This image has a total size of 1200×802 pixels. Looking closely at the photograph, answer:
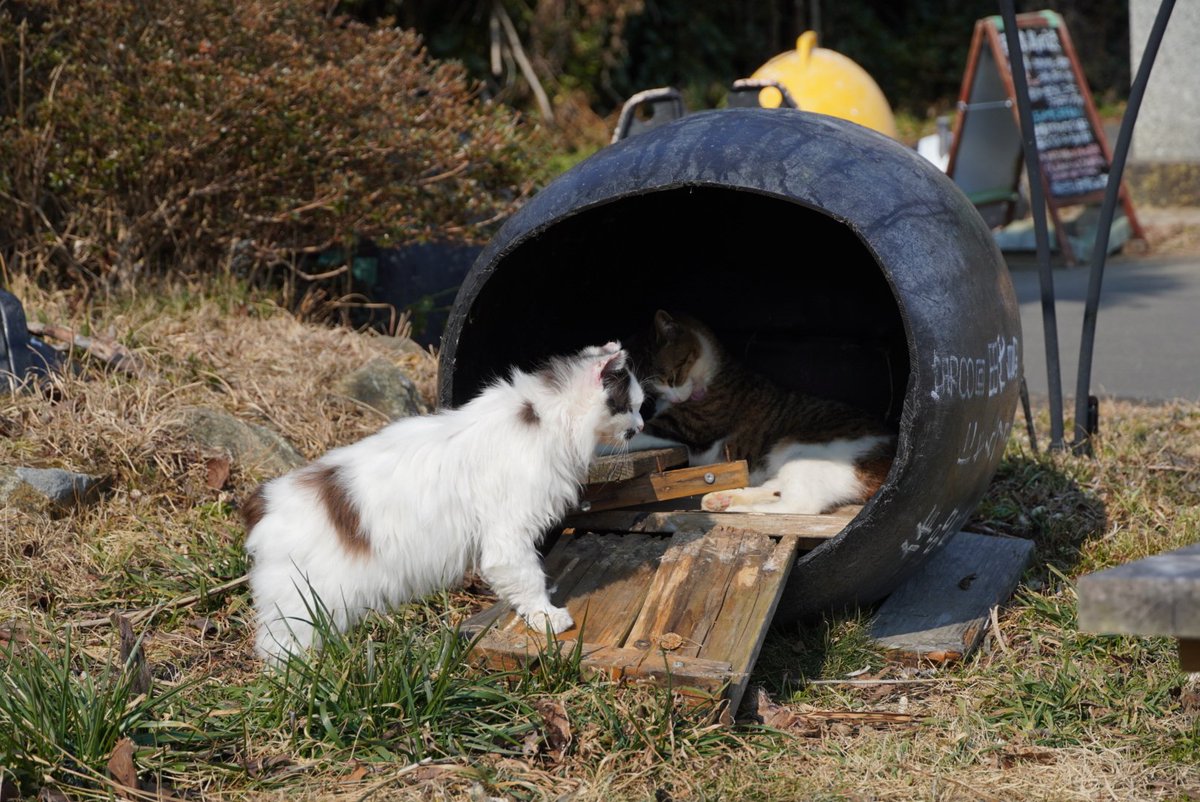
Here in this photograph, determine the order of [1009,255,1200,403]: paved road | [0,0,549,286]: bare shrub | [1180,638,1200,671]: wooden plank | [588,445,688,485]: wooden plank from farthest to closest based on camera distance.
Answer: [1009,255,1200,403]: paved road < [0,0,549,286]: bare shrub < [588,445,688,485]: wooden plank < [1180,638,1200,671]: wooden plank

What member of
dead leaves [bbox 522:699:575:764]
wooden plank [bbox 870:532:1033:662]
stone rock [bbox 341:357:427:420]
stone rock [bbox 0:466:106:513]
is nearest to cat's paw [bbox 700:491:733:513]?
wooden plank [bbox 870:532:1033:662]

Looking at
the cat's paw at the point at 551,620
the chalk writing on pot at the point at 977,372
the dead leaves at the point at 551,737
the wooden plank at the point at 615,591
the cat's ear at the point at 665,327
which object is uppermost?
the chalk writing on pot at the point at 977,372

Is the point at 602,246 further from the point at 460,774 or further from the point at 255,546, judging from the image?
the point at 460,774

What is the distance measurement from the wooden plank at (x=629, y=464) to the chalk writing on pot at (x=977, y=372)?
1075mm

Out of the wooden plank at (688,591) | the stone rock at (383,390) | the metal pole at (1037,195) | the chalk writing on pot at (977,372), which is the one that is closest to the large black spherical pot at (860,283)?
the chalk writing on pot at (977,372)

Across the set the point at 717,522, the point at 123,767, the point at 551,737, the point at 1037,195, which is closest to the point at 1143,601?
the point at 551,737

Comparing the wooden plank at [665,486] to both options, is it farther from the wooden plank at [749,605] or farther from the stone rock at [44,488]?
the stone rock at [44,488]

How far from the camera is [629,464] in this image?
162 inches

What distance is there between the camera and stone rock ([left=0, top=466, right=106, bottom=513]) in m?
4.41

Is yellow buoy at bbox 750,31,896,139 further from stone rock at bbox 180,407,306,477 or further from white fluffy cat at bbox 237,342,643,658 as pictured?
white fluffy cat at bbox 237,342,643,658

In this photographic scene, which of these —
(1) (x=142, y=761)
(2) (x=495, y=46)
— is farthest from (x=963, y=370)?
(2) (x=495, y=46)

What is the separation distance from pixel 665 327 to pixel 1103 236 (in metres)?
2.05

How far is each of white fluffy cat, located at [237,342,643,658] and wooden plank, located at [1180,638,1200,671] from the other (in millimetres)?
1606

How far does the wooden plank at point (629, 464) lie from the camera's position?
13.3 ft
